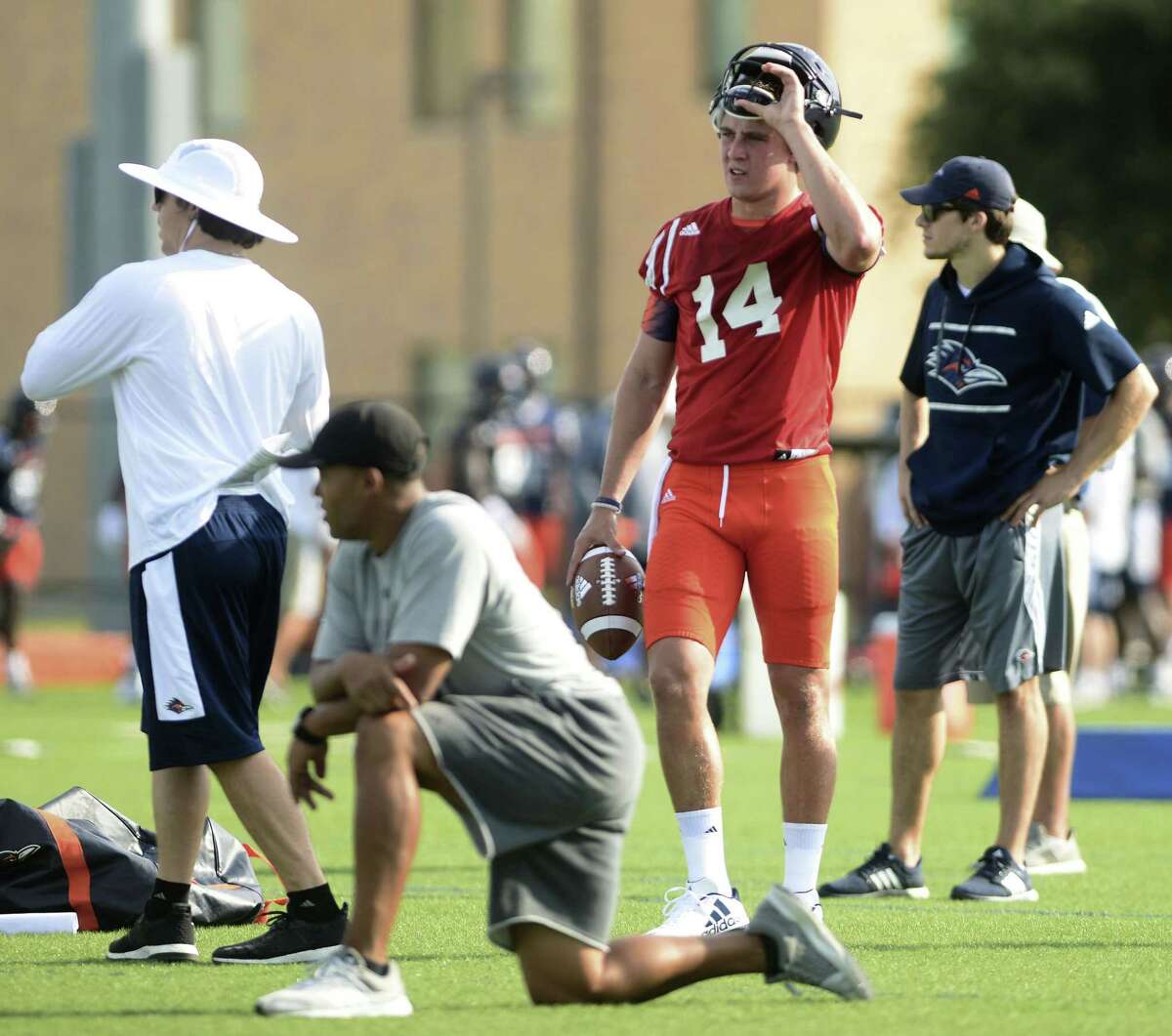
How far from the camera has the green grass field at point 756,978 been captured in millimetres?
5410

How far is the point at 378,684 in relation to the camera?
201 inches

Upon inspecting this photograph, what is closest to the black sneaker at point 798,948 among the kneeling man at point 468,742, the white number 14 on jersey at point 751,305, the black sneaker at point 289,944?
the kneeling man at point 468,742

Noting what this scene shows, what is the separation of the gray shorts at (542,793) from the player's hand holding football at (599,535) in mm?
1465

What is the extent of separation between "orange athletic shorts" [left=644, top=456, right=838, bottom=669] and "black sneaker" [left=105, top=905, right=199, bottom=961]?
4.86ft

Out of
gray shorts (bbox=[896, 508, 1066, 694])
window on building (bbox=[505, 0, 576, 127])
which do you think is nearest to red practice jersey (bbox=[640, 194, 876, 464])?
gray shorts (bbox=[896, 508, 1066, 694])

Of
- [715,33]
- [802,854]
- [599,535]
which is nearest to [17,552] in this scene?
[599,535]

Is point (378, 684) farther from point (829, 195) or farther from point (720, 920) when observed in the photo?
point (829, 195)

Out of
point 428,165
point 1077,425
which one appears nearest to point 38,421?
point 1077,425

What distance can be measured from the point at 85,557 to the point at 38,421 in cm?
1543

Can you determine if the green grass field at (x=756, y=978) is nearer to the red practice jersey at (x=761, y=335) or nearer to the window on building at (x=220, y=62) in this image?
the red practice jersey at (x=761, y=335)

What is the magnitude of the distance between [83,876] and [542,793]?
84.5 inches

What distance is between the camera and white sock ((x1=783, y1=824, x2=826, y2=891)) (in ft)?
21.5

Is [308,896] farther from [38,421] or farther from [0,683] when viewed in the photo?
[0,683]

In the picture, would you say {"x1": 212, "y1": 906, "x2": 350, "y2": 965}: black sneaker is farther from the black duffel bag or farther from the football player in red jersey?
the football player in red jersey
